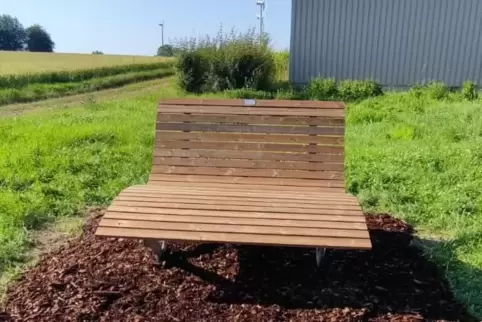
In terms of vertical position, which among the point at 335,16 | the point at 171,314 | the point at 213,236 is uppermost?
the point at 335,16

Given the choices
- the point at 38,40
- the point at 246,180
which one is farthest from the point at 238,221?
the point at 38,40

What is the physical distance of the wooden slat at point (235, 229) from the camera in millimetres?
2953

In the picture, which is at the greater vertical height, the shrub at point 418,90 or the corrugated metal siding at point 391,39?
the corrugated metal siding at point 391,39

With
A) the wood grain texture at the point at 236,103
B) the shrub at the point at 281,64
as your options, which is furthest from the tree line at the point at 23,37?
the wood grain texture at the point at 236,103

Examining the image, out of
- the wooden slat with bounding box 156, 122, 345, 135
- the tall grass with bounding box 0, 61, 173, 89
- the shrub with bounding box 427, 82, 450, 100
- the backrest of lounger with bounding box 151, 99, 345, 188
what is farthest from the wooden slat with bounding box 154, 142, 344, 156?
the tall grass with bounding box 0, 61, 173, 89

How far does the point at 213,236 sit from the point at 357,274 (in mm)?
1098

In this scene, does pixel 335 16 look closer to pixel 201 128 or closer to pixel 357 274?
pixel 201 128

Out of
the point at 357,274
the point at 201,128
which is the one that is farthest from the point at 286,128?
the point at 357,274

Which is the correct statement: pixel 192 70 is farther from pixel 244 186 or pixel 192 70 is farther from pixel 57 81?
pixel 244 186

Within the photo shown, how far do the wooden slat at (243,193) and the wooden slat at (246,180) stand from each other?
0.64 ft

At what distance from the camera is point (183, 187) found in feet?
12.8

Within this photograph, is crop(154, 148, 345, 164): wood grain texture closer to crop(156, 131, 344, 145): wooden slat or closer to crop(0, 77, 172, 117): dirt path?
crop(156, 131, 344, 145): wooden slat

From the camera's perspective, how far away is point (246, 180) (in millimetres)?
4090

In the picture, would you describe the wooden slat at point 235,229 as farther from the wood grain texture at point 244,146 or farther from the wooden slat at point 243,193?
the wood grain texture at point 244,146
